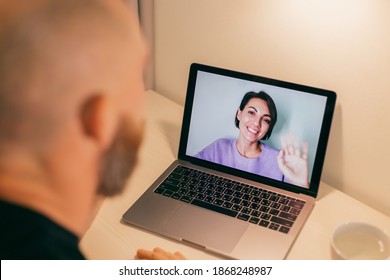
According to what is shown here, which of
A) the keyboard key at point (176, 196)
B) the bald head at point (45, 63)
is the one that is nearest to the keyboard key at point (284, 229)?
the keyboard key at point (176, 196)

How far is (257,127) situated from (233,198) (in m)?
0.15

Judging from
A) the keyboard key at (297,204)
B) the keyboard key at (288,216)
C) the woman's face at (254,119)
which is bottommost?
the keyboard key at (288,216)

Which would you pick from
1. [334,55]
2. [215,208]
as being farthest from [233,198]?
[334,55]

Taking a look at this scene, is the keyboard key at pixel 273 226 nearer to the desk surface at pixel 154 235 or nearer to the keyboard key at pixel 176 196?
the desk surface at pixel 154 235

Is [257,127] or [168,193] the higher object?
[257,127]

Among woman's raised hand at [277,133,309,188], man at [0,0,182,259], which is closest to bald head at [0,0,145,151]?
man at [0,0,182,259]

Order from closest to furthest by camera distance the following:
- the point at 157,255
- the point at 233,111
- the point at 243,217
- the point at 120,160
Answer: the point at 120,160, the point at 157,255, the point at 243,217, the point at 233,111

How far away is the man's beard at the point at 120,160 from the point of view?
0.52 metres

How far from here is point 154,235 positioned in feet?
2.80

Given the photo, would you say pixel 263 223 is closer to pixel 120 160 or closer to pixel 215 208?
pixel 215 208

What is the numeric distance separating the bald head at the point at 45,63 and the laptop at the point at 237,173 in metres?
0.45

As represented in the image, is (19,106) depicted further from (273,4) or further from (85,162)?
(273,4)
